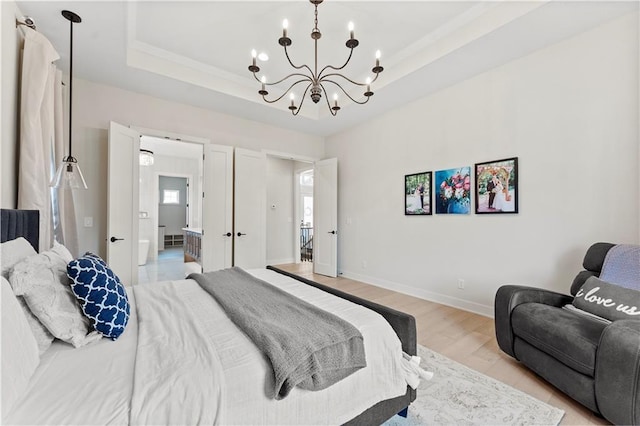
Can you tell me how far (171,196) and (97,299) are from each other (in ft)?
28.3

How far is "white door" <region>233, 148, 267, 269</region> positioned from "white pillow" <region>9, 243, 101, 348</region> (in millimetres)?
3057

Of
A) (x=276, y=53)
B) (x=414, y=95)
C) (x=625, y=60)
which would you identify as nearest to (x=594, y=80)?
(x=625, y=60)

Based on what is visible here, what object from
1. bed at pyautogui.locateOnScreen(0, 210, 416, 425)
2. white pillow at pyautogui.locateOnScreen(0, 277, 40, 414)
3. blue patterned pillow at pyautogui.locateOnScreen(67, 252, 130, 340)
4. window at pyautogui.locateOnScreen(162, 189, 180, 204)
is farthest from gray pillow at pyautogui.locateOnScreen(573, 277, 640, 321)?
window at pyautogui.locateOnScreen(162, 189, 180, 204)

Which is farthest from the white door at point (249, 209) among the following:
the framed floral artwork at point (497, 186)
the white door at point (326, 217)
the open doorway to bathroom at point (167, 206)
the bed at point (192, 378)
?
→ the framed floral artwork at point (497, 186)

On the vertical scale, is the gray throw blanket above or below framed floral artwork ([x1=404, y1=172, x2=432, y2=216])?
below

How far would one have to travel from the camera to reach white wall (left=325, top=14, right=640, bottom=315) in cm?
236

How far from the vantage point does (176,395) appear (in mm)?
917

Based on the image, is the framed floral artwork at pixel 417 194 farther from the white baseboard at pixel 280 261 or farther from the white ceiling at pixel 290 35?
the white baseboard at pixel 280 261

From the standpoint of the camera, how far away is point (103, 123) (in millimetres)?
3396

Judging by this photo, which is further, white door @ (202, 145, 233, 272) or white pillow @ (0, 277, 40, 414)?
white door @ (202, 145, 233, 272)

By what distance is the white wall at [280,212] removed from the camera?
648 centimetres

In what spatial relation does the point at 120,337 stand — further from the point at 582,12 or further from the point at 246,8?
the point at 582,12

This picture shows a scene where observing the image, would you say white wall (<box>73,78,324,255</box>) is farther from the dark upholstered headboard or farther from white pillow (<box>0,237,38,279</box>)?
white pillow (<box>0,237,38,279</box>)

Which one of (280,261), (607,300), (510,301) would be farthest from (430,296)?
(280,261)
